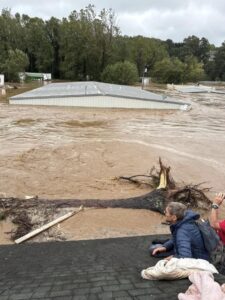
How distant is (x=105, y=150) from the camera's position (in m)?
15.0

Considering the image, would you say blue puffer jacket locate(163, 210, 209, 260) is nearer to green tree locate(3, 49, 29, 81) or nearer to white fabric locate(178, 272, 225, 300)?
white fabric locate(178, 272, 225, 300)

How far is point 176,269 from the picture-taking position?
3611 millimetres

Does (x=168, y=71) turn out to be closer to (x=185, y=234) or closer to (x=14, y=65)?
(x=14, y=65)

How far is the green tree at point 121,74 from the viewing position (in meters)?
55.5

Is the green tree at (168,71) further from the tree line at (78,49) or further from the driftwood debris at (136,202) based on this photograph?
the driftwood debris at (136,202)

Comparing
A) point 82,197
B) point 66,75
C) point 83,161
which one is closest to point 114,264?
point 82,197

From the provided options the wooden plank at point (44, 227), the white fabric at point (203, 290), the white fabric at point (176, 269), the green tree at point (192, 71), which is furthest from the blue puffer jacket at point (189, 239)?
the green tree at point (192, 71)

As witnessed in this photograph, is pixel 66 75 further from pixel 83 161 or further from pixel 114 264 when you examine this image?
pixel 114 264

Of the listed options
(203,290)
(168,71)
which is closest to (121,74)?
(168,71)

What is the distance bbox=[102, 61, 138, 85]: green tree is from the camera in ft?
182

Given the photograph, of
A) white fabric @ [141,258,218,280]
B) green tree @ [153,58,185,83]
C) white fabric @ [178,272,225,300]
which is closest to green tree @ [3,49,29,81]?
green tree @ [153,58,185,83]

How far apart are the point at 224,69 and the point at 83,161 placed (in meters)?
91.3

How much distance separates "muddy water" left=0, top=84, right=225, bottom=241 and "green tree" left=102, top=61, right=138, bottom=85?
31024mm

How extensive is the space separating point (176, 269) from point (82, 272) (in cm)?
122
